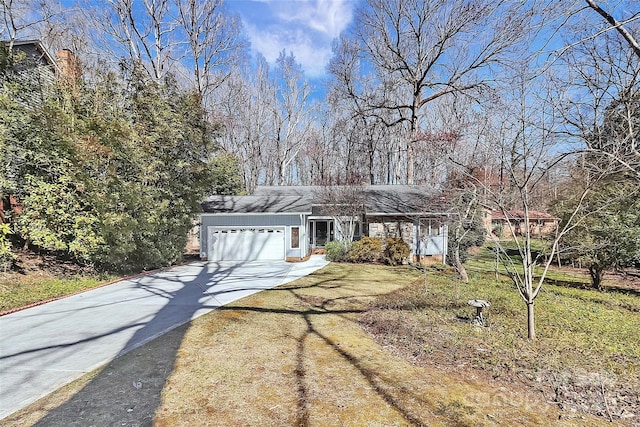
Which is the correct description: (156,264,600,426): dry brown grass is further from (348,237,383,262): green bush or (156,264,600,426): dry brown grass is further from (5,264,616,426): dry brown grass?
(348,237,383,262): green bush

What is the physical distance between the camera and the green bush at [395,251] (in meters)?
14.4

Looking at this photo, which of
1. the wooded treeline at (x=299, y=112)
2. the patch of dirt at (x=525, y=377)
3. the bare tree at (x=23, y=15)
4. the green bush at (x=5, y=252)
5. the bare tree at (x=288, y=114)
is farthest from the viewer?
the bare tree at (x=288, y=114)

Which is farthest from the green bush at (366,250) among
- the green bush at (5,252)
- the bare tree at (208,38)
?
the bare tree at (208,38)

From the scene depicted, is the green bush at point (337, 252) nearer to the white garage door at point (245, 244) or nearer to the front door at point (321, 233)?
the white garage door at point (245, 244)

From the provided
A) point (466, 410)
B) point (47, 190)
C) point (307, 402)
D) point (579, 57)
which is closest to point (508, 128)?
point (579, 57)

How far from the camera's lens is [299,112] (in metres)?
29.2

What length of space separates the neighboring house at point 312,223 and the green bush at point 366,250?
1125 mm

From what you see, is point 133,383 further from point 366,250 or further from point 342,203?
point 342,203

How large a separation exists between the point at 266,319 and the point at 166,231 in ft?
25.6

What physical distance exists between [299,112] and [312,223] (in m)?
15.3

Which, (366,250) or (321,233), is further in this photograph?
(321,233)

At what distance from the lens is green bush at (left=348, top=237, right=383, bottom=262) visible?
14.7 meters

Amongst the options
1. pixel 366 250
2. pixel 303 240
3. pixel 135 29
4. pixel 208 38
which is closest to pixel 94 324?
pixel 303 240

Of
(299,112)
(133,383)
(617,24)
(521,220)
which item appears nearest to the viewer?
(133,383)
